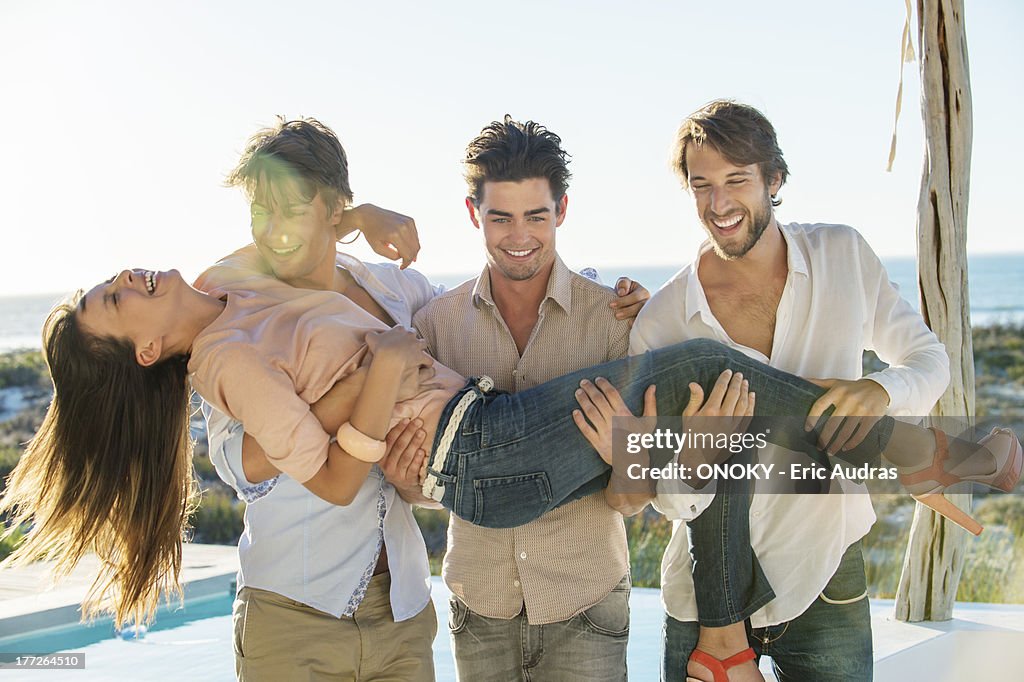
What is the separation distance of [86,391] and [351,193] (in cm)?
93

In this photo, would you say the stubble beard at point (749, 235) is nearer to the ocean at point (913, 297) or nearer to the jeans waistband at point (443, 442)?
the jeans waistband at point (443, 442)

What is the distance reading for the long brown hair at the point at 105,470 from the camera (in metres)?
2.74

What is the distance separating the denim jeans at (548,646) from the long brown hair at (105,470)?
2.79 ft

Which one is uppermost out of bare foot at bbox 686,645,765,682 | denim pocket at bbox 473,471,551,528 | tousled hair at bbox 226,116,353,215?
tousled hair at bbox 226,116,353,215

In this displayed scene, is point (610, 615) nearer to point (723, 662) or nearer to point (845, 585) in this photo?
point (723, 662)

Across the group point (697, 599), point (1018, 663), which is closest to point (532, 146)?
point (697, 599)

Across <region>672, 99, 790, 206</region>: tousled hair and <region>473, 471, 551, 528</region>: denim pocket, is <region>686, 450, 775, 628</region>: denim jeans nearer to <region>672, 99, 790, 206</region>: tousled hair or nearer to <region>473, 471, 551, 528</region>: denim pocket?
<region>473, 471, 551, 528</region>: denim pocket

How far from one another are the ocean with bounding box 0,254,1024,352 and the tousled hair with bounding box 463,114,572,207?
2403cm

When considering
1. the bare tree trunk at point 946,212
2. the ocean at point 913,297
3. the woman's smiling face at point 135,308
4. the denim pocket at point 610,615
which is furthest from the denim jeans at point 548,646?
the ocean at point 913,297

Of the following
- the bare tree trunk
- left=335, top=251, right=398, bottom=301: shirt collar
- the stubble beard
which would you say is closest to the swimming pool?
the bare tree trunk

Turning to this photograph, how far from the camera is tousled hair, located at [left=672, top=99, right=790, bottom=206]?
2.86 meters

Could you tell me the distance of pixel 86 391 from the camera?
275 cm

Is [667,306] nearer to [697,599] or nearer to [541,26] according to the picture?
[697,599]

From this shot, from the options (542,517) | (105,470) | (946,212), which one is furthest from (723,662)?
(946,212)
